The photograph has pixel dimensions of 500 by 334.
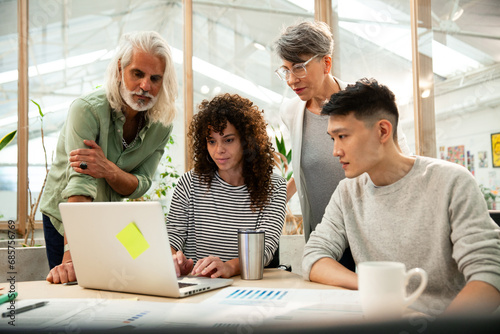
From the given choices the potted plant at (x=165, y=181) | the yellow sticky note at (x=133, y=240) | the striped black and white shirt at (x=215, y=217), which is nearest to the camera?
the yellow sticky note at (x=133, y=240)

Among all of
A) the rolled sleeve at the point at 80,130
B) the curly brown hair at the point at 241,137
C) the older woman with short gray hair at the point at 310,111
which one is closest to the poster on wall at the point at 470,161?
the older woman with short gray hair at the point at 310,111

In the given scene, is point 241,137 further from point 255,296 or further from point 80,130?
point 255,296

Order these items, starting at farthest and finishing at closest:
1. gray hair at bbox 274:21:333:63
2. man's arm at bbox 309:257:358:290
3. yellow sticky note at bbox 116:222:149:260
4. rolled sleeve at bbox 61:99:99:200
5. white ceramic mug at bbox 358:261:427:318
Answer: gray hair at bbox 274:21:333:63 < rolled sleeve at bbox 61:99:99:200 < man's arm at bbox 309:257:358:290 < yellow sticky note at bbox 116:222:149:260 < white ceramic mug at bbox 358:261:427:318

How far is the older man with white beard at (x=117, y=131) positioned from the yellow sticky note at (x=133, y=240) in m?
0.53

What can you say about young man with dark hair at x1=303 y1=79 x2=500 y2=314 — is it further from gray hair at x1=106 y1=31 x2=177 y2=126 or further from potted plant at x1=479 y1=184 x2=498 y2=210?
potted plant at x1=479 y1=184 x2=498 y2=210

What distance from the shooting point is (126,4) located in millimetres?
4211

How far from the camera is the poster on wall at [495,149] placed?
10.8 ft

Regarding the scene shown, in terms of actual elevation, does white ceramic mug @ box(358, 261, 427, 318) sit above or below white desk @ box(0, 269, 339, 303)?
above

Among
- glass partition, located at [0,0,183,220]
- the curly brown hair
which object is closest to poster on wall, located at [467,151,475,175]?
the curly brown hair

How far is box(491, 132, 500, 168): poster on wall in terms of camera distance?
3.30 metres

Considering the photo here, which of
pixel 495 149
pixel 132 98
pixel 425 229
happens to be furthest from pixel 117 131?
pixel 495 149

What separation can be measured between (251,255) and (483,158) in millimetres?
2909

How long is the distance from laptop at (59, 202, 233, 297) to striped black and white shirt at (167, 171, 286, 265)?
0.57m

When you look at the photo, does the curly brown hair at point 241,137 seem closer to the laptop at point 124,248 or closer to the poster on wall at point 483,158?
the laptop at point 124,248
